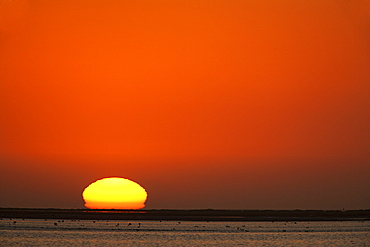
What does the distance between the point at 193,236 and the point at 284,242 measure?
44.0 feet

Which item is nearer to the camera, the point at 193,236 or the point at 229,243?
the point at 229,243

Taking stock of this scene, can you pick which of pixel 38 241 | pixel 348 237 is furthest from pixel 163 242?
pixel 348 237

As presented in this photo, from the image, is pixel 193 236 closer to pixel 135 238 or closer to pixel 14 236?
pixel 135 238

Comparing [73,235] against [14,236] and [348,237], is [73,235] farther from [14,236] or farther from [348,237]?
[348,237]

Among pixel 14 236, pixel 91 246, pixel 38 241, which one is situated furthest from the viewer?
pixel 14 236

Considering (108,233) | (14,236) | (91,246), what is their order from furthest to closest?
1. (108,233)
2. (14,236)
3. (91,246)

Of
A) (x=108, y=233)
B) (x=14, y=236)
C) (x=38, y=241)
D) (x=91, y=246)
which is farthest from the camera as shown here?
(x=108, y=233)

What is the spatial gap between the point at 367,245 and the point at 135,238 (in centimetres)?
2755

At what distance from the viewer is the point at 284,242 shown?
78500mm

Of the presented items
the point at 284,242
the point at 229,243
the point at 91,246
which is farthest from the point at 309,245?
the point at 91,246

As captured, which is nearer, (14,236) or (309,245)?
(309,245)

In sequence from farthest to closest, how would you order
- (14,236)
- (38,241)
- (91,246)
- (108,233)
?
(108,233) → (14,236) → (38,241) → (91,246)

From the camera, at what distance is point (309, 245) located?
247 ft

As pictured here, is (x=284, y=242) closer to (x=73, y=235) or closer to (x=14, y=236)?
(x=73, y=235)
